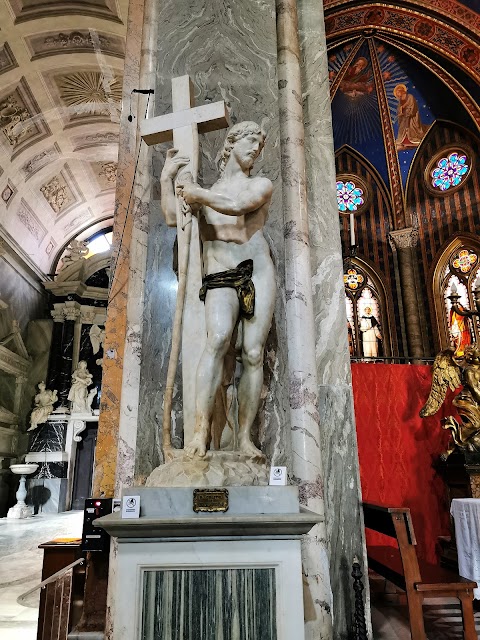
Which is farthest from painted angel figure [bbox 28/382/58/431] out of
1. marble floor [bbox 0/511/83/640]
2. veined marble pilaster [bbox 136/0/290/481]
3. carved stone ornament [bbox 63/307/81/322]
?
veined marble pilaster [bbox 136/0/290/481]

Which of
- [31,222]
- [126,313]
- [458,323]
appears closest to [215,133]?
[126,313]

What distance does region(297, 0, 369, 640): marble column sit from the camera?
3178mm

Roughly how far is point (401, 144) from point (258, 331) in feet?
44.1

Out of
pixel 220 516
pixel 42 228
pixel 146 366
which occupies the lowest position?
pixel 220 516

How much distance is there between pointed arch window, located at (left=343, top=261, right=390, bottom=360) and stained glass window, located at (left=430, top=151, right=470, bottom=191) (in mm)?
3109

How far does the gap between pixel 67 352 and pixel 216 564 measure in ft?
42.5

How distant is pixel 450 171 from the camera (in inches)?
544

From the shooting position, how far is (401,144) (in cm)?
1424

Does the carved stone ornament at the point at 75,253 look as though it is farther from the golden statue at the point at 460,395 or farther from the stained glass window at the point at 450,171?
the golden statue at the point at 460,395

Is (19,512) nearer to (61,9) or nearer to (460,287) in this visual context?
(61,9)

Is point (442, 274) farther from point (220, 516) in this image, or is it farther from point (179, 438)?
point (220, 516)

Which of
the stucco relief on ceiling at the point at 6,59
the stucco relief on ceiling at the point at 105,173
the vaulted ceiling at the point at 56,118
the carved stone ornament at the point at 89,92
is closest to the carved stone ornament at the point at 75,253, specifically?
the vaulted ceiling at the point at 56,118

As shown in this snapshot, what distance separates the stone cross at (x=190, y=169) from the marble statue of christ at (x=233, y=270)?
71 millimetres

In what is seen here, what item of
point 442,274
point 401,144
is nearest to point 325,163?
point 442,274
